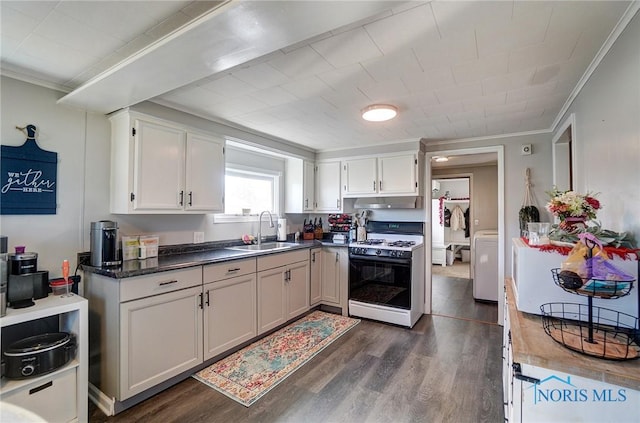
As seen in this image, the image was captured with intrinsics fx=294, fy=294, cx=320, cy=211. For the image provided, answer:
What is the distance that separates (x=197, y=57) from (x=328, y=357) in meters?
2.51

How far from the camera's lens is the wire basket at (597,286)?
103 cm

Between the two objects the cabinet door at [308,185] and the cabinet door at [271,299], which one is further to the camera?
the cabinet door at [308,185]

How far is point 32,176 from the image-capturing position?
6.53 ft

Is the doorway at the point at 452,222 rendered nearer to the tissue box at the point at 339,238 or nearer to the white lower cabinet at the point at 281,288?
the tissue box at the point at 339,238

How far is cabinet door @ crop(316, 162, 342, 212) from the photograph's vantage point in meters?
4.18

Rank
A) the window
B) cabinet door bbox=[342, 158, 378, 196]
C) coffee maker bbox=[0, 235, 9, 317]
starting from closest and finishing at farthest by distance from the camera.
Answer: coffee maker bbox=[0, 235, 9, 317], the window, cabinet door bbox=[342, 158, 378, 196]

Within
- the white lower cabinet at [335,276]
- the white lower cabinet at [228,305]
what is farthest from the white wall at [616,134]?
the white lower cabinet at [228,305]

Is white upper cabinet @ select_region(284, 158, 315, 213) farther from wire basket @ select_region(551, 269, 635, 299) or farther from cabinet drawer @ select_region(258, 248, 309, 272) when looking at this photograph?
wire basket @ select_region(551, 269, 635, 299)

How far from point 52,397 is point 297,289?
2.18 meters

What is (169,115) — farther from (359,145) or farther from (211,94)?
(359,145)

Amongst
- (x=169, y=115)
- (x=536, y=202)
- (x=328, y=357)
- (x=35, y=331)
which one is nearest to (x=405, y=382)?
(x=328, y=357)

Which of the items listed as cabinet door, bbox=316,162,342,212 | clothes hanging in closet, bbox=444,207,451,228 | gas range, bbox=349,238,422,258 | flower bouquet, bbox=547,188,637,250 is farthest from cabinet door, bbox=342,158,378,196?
clothes hanging in closet, bbox=444,207,451,228

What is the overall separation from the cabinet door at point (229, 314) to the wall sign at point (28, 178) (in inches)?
49.8

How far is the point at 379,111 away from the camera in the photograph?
250 centimetres
